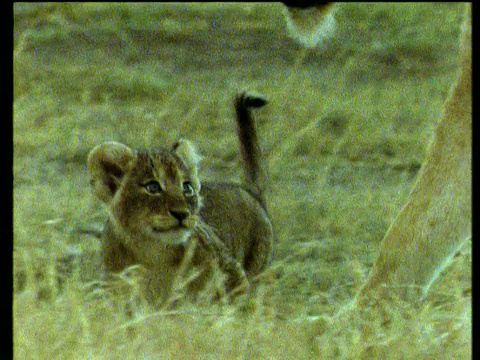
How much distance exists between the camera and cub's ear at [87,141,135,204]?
2627 mm

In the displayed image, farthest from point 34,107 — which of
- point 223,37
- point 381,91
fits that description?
point 381,91

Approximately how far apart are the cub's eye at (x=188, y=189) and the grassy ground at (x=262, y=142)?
11.3 inches

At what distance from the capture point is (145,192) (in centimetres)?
261

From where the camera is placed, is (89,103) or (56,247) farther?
(89,103)

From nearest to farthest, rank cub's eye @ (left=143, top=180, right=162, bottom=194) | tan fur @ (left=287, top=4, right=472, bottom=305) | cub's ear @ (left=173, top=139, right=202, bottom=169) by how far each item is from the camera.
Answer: tan fur @ (left=287, top=4, right=472, bottom=305) → cub's eye @ (left=143, top=180, right=162, bottom=194) → cub's ear @ (left=173, top=139, right=202, bottom=169)

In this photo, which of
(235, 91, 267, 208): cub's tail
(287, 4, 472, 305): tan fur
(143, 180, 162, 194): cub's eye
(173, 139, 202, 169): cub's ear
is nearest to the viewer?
(287, 4, 472, 305): tan fur

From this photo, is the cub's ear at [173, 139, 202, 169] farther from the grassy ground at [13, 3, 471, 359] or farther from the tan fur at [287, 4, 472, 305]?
Result: the tan fur at [287, 4, 472, 305]

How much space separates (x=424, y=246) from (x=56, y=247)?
111 centimetres

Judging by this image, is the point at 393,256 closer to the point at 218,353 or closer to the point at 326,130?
the point at 218,353

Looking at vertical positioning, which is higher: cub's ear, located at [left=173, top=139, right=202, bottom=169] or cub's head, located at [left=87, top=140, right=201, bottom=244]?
cub's ear, located at [left=173, top=139, right=202, bottom=169]

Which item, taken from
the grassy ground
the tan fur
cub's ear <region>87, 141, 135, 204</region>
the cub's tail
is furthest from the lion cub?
the tan fur

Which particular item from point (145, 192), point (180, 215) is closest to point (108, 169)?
point (145, 192)

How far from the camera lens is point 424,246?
8.25ft

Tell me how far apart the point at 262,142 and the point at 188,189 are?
0.73m
